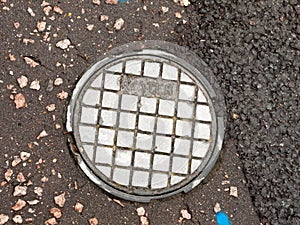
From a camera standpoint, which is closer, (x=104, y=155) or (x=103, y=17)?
(x=104, y=155)

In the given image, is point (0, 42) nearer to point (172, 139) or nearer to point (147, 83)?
point (147, 83)

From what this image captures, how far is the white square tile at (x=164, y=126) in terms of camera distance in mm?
2721

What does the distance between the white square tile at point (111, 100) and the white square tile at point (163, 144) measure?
0.96ft

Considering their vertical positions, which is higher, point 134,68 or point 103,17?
point 103,17

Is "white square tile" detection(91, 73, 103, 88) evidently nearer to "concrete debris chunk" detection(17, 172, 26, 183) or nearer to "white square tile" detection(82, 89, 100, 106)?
"white square tile" detection(82, 89, 100, 106)

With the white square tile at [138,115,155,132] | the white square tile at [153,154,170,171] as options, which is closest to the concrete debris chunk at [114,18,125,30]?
the white square tile at [138,115,155,132]

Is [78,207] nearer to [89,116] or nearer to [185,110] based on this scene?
[89,116]

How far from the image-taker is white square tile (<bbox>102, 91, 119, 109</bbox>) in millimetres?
2721

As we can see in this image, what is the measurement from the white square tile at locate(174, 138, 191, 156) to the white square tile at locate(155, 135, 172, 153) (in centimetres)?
4

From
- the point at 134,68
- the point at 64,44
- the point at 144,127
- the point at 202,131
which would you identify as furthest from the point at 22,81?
the point at 202,131

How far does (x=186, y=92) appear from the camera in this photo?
275cm

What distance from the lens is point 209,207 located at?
8.98 feet

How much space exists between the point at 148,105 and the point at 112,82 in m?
0.24

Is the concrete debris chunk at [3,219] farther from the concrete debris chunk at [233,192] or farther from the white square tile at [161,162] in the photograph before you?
the concrete debris chunk at [233,192]
